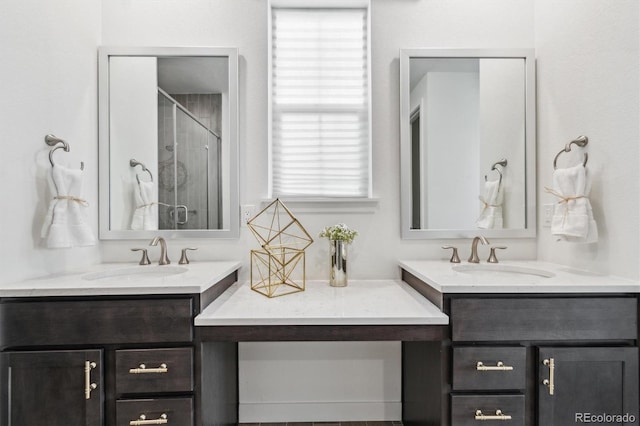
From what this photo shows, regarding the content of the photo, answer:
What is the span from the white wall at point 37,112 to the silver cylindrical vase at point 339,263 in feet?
4.24

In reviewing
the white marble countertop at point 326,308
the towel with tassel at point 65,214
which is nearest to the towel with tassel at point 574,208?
the white marble countertop at point 326,308

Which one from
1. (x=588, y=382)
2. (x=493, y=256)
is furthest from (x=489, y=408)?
(x=493, y=256)

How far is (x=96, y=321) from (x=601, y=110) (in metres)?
2.22

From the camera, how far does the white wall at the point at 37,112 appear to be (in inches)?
54.3

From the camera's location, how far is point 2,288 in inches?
50.8

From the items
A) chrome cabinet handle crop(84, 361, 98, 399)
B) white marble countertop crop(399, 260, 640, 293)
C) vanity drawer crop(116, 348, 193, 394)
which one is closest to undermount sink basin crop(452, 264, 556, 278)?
white marble countertop crop(399, 260, 640, 293)

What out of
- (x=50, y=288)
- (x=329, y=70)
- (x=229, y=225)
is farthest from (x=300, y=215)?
(x=50, y=288)

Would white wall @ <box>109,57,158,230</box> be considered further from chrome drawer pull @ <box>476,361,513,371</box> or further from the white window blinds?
chrome drawer pull @ <box>476,361,513,371</box>

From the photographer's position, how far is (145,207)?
6.48 ft

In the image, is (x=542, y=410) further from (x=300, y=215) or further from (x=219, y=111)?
(x=219, y=111)

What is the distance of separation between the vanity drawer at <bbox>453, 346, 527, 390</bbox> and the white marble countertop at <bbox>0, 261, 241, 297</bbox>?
Answer: 1036mm

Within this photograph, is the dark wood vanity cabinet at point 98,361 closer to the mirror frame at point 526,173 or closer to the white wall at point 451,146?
the mirror frame at point 526,173

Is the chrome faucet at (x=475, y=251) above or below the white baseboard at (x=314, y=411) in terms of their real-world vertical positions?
above

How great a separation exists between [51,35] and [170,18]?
2.01ft
